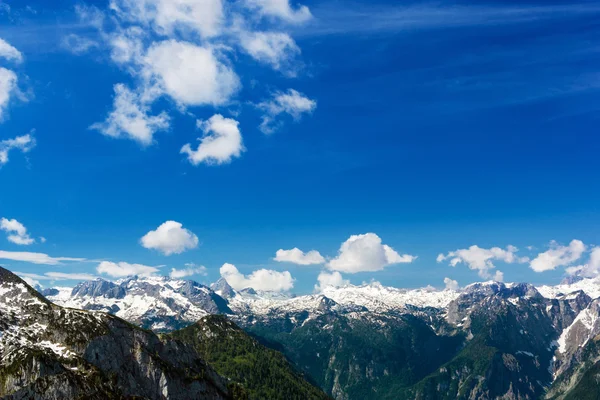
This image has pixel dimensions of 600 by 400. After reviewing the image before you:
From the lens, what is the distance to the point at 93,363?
573ft

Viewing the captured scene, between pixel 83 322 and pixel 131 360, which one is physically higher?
pixel 83 322

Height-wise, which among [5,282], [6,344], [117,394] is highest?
[5,282]

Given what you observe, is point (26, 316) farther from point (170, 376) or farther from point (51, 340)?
point (170, 376)

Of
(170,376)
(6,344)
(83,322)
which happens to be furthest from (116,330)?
(6,344)

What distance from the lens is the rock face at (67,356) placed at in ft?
500

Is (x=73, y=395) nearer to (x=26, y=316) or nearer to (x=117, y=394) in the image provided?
(x=117, y=394)

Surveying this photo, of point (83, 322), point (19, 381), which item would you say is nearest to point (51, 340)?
point (83, 322)

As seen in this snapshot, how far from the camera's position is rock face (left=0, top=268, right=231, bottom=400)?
152 m

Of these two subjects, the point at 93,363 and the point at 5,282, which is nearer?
the point at 93,363

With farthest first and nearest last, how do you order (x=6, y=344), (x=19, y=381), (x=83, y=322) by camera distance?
(x=83, y=322), (x=6, y=344), (x=19, y=381)

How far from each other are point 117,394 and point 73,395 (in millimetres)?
16955

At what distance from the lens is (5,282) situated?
19812 cm

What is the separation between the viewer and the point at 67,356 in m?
170

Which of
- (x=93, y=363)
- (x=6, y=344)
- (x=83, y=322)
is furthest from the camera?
(x=83, y=322)
